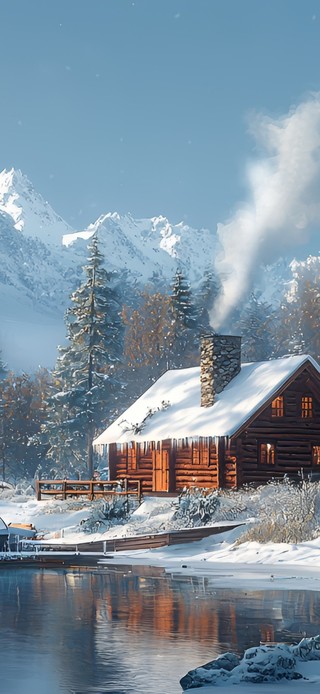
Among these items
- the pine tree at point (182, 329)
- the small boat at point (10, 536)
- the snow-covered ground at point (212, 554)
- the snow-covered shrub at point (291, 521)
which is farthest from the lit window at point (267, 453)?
the pine tree at point (182, 329)

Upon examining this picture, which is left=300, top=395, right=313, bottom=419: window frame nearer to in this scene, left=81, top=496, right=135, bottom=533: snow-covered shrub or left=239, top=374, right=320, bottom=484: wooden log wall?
left=239, top=374, right=320, bottom=484: wooden log wall

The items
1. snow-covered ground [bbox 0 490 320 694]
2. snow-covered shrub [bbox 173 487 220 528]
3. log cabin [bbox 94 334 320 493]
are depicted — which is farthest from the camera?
log cabin [bbox 94 334 320 493]

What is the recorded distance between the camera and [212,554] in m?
32.5

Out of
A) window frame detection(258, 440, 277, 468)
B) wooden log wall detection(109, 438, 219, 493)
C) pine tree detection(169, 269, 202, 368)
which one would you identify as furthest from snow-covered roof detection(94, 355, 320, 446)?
pine tree detection(169, 269, 202, 368)

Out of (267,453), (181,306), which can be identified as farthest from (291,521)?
(181,306)

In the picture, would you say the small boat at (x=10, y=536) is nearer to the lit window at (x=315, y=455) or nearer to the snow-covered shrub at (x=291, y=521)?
the snow-covered shrub at (x=291, y=521)

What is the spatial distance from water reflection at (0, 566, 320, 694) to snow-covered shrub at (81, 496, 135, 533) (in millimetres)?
14580

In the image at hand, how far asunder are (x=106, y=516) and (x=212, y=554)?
961 centimetres

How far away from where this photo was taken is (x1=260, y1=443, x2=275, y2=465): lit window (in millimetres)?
48419

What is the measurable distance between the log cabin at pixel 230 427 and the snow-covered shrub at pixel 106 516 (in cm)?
584

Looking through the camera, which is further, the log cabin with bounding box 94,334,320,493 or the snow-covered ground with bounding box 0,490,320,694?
the log cabin with bounding box 94,334,320,493

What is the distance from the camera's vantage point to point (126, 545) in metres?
36.2

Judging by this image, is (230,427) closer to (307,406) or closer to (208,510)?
(307,406)

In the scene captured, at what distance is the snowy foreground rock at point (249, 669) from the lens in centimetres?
1191
